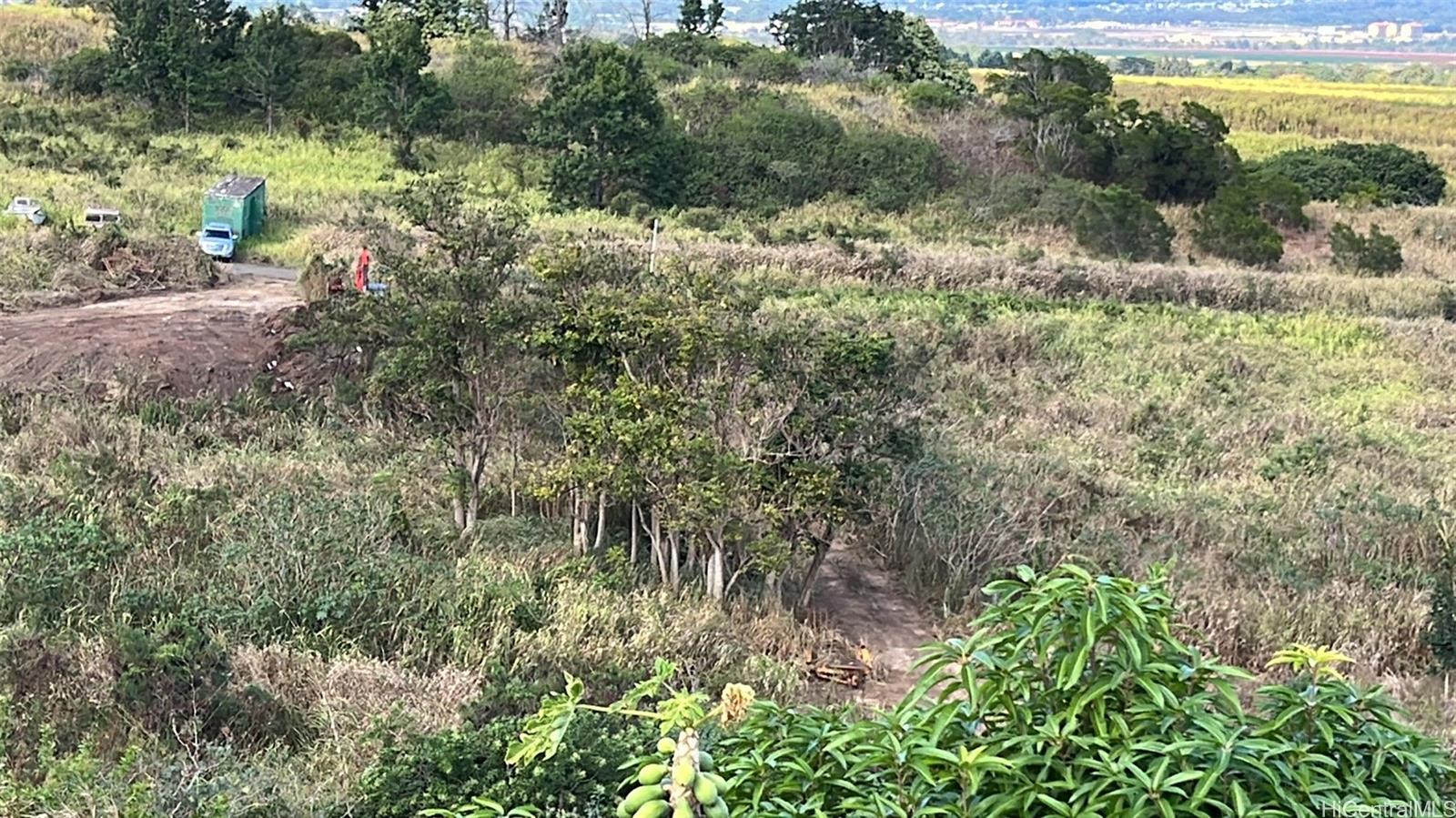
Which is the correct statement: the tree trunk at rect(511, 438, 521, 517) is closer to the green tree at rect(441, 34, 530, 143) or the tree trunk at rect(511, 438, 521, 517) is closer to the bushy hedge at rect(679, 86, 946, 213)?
the bushy hedge at rect(679, 86, 946, 213)

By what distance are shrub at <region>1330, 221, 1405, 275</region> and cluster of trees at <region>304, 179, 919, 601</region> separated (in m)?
14.9

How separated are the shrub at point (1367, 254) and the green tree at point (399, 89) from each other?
50.6ft

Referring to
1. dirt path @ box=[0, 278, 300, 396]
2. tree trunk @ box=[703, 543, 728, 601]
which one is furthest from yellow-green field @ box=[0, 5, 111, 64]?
tree trunk @ box=[703, 543, 728, 601]

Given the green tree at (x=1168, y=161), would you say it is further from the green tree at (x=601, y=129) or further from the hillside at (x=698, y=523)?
the green tree at (x=601, y=129)

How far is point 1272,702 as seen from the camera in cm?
244

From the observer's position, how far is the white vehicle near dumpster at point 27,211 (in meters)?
16.4

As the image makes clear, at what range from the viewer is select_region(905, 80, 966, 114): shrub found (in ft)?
87.1

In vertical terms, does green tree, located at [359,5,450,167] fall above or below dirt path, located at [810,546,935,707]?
above

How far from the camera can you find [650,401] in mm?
6812

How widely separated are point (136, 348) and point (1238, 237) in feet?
53.2

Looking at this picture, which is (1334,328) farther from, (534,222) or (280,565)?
(280,565)

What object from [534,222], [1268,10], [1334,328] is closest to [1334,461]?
[1334,328]

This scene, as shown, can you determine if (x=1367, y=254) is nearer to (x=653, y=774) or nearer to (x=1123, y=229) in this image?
(x=1123, y=229)

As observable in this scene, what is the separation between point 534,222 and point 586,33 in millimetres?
14761
